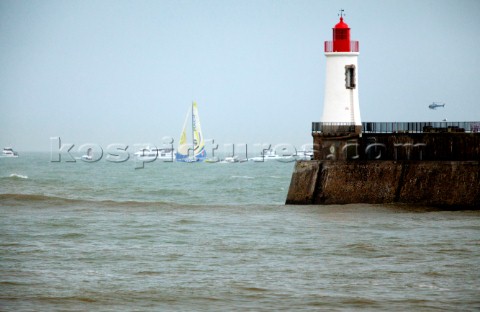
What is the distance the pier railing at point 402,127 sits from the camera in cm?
3153

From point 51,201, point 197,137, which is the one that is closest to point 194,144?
point 197,137

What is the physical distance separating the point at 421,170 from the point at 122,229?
964cm

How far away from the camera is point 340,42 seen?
32.3m

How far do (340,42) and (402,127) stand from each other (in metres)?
3.62

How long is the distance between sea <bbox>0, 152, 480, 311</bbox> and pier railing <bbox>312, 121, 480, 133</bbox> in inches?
120

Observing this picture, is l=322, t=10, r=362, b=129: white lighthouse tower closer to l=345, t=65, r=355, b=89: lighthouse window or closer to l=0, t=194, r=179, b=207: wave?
l=345, t=65, r=355, b=89: lighthouse window

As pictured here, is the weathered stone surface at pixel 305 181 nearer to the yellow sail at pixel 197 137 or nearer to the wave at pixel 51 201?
the wave at pixel 51 201

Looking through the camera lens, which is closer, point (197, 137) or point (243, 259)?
point (243, 259)

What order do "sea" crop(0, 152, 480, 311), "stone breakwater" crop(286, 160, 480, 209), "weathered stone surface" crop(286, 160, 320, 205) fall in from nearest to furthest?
"sea" crop(0, 152, 480, 311) < "stone breakwater" crop(286, 160, 480, 209) < "weathered stone surface" crop(286, 160, 320, 205)

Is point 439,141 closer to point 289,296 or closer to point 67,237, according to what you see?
point 67,237

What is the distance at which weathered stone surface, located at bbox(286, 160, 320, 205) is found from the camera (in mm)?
30594

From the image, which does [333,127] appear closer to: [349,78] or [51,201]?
[349,78]

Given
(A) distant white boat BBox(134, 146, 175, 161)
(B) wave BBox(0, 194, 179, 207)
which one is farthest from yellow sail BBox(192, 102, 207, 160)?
(B) wave BBox(0, 194, 179, 207)

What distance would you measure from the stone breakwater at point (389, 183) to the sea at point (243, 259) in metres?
0.49
